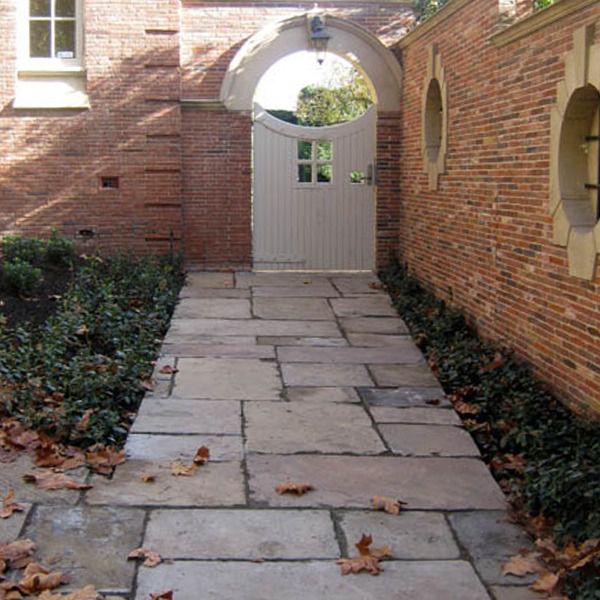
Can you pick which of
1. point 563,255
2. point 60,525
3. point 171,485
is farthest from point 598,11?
point 60,525

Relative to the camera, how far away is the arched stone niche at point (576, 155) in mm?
6730

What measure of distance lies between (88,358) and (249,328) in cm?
258

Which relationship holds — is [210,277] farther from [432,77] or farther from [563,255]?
[563,255]

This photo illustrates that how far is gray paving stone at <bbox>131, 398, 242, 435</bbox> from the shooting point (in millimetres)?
6898

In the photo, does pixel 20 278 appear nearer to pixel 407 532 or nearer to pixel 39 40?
pixel 39 40

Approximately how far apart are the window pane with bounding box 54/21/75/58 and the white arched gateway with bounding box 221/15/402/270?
86.0 inches

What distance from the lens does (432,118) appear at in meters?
12.0

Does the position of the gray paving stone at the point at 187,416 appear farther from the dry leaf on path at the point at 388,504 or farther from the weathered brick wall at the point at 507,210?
the weathered brick wall at the point at 507,210

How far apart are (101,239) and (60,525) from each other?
8.86m

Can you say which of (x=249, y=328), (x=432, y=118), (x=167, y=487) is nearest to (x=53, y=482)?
(x=167, y=487)

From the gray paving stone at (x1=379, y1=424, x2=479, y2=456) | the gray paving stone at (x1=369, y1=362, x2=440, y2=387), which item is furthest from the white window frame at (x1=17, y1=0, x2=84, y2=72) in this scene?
the gray paving stone at (x1=379, y1=424, x2=479, y2=456)

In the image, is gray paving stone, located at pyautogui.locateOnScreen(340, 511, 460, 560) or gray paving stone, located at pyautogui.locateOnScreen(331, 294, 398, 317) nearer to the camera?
gray paving stone, located at pyautogui.locateOnScreen(340, 511, 460, 560)

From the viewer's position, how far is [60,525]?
507cm

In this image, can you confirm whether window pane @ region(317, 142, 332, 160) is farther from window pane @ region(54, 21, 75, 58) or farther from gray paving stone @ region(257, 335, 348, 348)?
gray paving stone @ region(257, 335, 348, 348)
